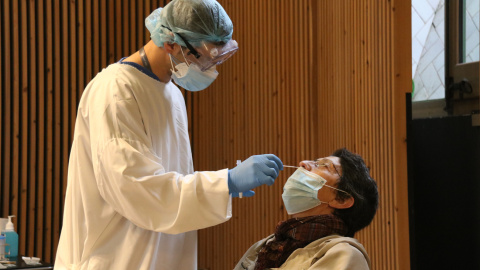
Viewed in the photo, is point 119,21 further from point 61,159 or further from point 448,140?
point 448,140

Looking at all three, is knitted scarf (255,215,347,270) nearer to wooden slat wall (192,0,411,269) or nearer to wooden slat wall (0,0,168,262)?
wooden slat wall (192,0,411,269)

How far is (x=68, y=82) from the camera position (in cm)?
552

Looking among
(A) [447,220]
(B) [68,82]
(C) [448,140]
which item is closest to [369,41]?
(C) [448,140]

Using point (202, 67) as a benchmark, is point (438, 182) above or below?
below

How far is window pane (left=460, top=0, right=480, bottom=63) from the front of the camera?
15.2 feet

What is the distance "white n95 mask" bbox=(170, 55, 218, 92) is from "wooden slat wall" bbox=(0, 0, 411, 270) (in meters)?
1.72

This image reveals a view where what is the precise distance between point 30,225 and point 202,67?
339 centimetres

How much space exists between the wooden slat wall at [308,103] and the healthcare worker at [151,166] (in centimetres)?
174

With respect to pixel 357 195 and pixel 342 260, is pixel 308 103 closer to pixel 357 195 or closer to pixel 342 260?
pixel 357 195

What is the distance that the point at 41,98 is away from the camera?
211 inches

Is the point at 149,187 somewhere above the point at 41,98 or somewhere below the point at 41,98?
below

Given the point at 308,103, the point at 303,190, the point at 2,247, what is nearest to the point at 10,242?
the point at 2,247

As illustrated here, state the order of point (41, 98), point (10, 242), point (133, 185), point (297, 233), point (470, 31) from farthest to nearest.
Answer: point (41, 98) → point (470, 31) → point (10, 242) → point (297, 233) → point (133, 185)

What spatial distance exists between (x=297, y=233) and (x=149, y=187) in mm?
719
